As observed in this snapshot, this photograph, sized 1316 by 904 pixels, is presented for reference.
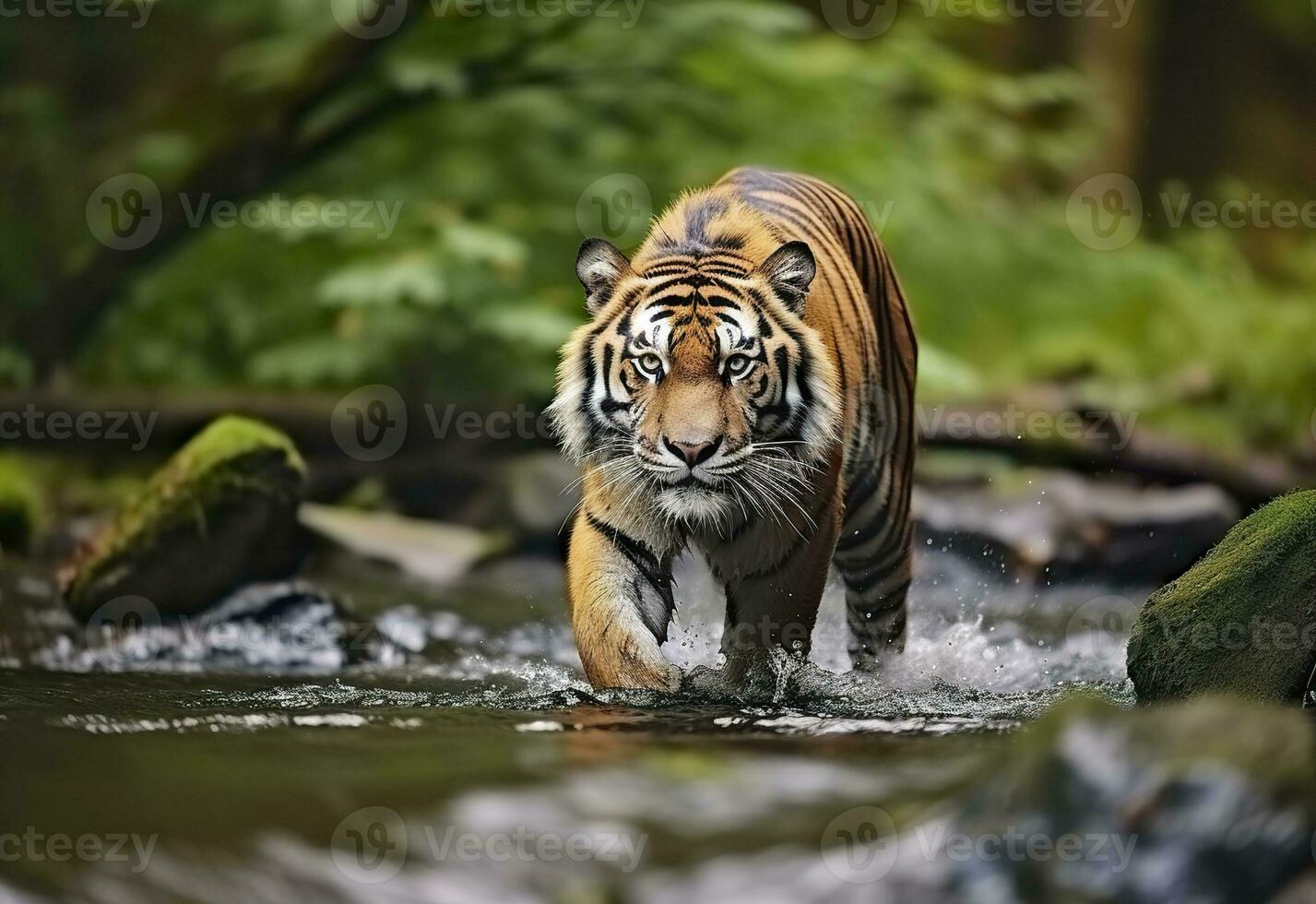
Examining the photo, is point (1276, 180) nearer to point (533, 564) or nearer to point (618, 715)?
point (533, 564)

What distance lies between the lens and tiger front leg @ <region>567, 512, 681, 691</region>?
3.66 meters

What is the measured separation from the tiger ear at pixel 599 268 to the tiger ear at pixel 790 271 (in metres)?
0.39

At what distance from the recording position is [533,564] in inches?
280

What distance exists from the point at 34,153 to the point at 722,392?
7.00 meters

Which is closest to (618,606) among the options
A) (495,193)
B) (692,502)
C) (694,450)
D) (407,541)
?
(692,502)

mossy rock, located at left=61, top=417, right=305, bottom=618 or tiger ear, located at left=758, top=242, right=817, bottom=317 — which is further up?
tiger ear, located at left=758, top=242, right=817, bottom=317

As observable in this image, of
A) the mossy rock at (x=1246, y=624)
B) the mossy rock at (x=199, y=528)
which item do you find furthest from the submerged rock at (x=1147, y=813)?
the mossy rock at (x=199, y=528)

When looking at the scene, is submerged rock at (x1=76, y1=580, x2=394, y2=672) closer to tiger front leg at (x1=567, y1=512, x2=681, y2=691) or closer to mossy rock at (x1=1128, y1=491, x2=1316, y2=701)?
tiger front leg at (x1=567, y1=512, x2=681, y2=691)

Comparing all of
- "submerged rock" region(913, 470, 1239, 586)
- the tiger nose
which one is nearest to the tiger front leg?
the tiger nose

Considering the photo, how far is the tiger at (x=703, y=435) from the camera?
367 centimetres

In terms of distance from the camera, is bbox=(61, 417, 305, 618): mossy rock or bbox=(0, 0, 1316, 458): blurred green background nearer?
bbox=(61, 417, 305, 618): mossy rock

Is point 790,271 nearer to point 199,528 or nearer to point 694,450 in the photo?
point 694,450

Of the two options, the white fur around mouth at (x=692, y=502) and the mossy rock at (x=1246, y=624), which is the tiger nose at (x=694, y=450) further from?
the mossy rock at (x=1246, y=624)

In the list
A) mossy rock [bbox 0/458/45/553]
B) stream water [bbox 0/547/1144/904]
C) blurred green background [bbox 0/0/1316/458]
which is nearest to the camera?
stream water [bbox 0/547/1144/904]
